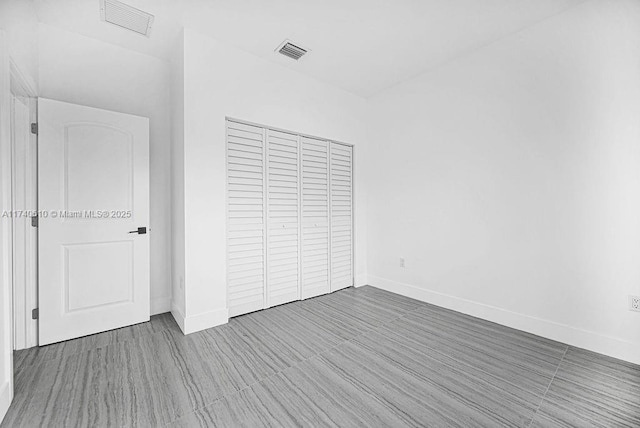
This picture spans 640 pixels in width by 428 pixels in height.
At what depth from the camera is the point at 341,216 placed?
3873 mm

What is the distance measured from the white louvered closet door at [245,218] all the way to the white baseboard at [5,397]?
1.51 m

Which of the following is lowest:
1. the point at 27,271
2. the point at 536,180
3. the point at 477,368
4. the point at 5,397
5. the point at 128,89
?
the point at 477,368

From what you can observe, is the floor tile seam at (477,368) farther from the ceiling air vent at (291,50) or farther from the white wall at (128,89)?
the ceiling air vent at (291,50)

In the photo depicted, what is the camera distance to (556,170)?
240cm

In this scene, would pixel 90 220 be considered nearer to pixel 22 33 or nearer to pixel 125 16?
pixel 22 33

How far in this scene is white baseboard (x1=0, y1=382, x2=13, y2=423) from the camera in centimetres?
150

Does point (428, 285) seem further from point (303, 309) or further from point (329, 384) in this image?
point (329, 384)

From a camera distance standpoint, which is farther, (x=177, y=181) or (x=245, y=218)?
(x=245, y=218)

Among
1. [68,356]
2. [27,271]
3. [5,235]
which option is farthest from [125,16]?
[68,356]

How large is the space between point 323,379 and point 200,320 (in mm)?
1329

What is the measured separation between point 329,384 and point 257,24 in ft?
9.41

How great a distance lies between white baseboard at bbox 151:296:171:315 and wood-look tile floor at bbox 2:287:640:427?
0.30 meters

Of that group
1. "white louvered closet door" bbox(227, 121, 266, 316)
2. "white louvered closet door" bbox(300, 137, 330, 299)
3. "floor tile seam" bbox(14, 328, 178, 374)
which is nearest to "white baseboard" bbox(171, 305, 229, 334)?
"white louvered closet door" bbox(227, 121, 266, 316)

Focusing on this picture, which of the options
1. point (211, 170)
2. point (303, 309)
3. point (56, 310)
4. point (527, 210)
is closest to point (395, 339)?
point (303, 309)
